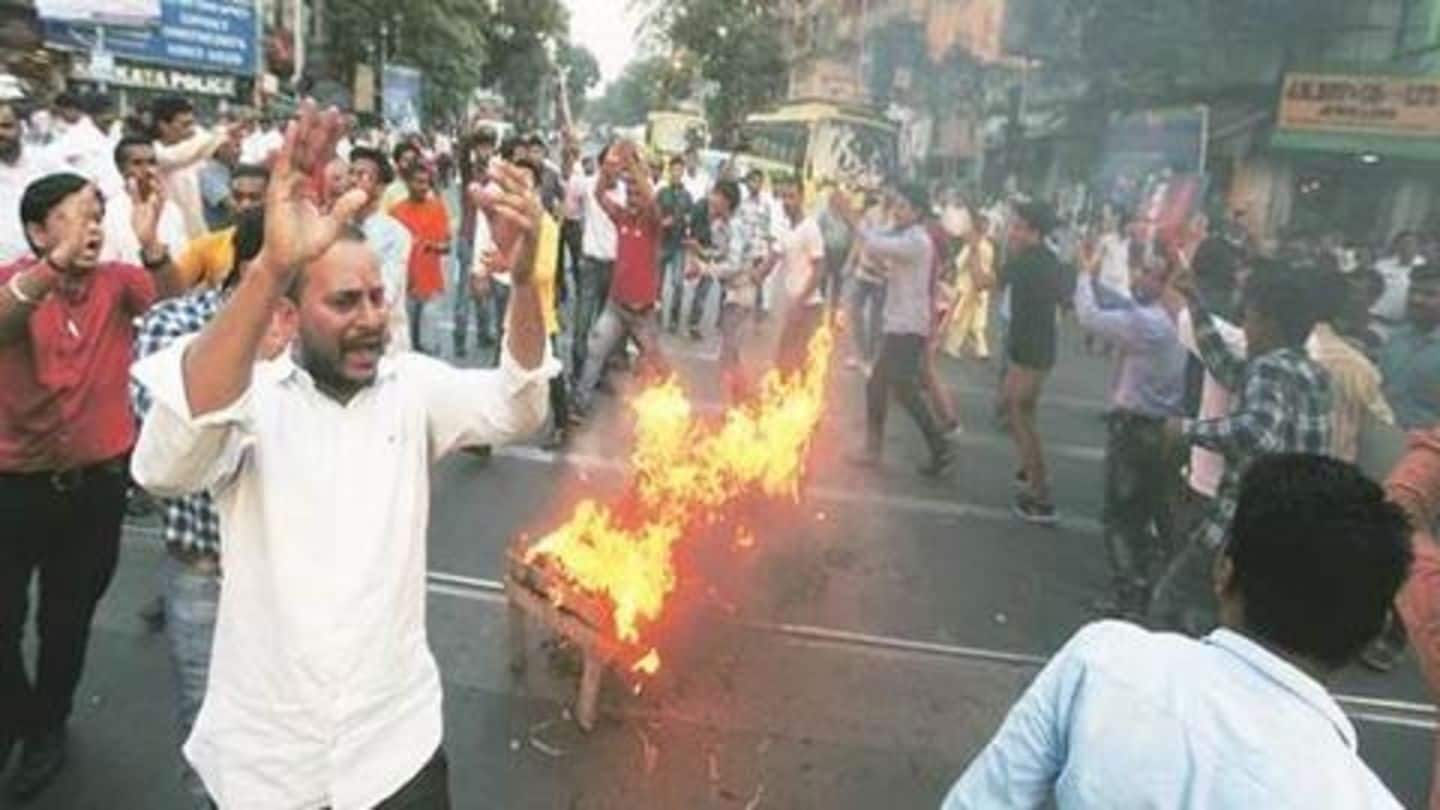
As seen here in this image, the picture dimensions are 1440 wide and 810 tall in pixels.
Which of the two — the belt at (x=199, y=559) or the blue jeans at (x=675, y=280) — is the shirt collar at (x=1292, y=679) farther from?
the blue jeans at (x=675, y=280)

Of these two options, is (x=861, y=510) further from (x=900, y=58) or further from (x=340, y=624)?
(x=900, y=58)

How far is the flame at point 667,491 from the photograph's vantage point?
478 cm

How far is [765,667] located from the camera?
517cm

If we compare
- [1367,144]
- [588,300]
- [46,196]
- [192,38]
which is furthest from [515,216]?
[192,38]

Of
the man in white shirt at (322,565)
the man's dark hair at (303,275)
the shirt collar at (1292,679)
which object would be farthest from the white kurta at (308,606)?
the shirt collar at (1292,679)

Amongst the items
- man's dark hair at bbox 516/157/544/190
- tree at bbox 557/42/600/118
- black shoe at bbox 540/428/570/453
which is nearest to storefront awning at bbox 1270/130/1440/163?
man's dark hair at bbox 516/157/544/190

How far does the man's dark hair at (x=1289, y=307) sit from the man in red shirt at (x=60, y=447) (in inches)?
143

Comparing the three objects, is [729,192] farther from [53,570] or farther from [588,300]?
[53,570]

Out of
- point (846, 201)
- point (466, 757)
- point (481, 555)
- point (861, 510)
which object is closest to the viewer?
point (466, 757)

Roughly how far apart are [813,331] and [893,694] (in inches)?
213

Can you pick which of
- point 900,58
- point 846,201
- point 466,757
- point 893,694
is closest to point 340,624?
point 466,757

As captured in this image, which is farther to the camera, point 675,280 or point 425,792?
point 675,280

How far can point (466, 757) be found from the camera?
4.25 meters

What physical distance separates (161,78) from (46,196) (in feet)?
79.3
